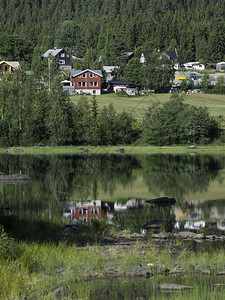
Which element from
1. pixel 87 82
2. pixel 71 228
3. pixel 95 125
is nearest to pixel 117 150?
pixel 95 125

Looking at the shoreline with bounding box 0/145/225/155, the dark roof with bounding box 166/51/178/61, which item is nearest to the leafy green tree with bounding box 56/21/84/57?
the dark roof with bounding box 166/51/178/61

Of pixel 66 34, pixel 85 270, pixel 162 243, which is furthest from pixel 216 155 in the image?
pixel 66 34

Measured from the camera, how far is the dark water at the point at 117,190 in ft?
87.5

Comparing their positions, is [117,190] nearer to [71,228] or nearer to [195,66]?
[71,228]

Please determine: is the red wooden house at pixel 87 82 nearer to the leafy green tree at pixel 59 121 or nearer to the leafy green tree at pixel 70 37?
the leafy green tree at pixel 59 121

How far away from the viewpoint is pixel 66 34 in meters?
193

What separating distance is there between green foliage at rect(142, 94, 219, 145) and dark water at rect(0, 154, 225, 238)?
1036cm

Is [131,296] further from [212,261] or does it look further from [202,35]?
[202,35]

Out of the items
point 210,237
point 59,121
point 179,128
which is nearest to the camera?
point 210,237

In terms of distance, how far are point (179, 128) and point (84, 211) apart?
46.0 meters

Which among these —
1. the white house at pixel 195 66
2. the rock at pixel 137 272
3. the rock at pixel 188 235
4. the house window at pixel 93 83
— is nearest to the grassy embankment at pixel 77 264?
the rock at pixel 137 272

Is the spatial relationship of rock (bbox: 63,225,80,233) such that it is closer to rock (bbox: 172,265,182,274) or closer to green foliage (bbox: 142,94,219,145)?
rock (bbox: 172,265,182,274)

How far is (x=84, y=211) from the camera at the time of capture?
96.1 ft

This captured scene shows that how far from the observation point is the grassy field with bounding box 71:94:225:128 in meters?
92.1
